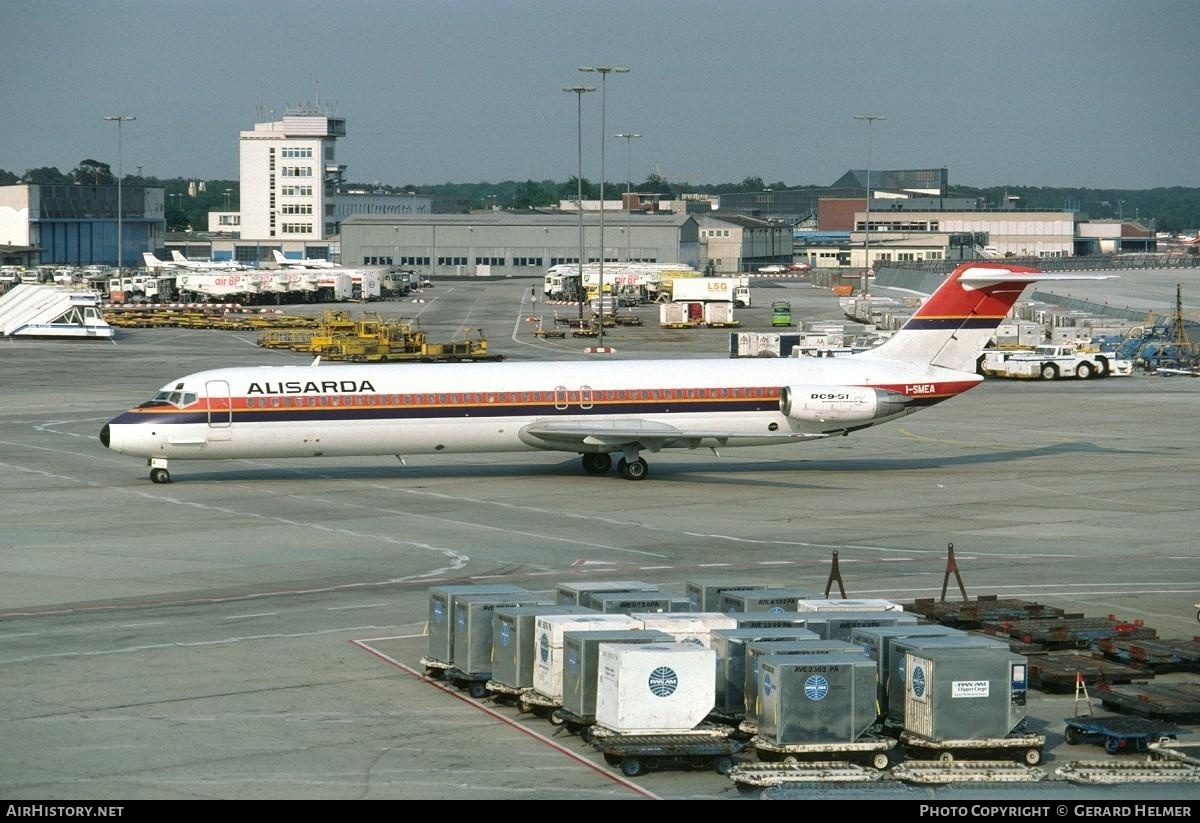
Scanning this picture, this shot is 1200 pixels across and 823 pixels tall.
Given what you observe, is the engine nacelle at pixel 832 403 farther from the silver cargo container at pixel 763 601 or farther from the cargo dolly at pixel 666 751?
the cargo dolly at pixel 666 751

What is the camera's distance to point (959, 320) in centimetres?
4903

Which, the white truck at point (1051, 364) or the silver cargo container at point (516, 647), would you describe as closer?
the silver cargo container at point (516, 647)

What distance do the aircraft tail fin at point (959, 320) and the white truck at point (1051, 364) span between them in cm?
3086

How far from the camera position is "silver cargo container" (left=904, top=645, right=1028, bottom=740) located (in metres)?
19.5

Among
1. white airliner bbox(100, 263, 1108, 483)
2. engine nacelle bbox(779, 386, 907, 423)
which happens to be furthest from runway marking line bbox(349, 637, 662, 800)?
engine nacelle bbox(779, 386, 907, 423)

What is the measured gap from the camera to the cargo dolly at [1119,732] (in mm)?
20094

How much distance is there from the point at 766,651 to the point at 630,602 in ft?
14.5

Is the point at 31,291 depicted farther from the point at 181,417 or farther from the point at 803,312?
the point at 181,417

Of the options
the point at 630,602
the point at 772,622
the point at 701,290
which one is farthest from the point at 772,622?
the point at 701,290

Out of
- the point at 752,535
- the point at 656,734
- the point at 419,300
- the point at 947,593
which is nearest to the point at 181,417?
the point at 752,535

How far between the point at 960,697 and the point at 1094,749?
231 centimetres

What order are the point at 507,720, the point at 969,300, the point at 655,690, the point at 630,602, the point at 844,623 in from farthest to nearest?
the point at 969,300
the point at 630,602
the point at 844,623
the point at 507,720
the point at 655,690

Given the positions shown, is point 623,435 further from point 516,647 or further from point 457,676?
point 516,647

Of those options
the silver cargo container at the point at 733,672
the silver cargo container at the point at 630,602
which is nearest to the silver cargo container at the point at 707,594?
the silver cargo container at the point at 630,602
